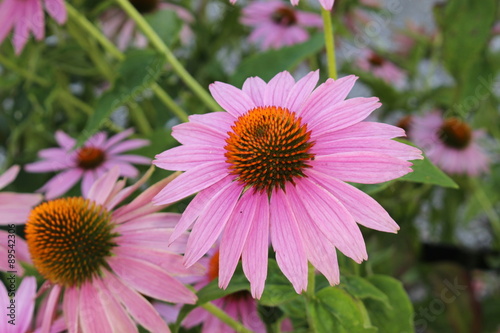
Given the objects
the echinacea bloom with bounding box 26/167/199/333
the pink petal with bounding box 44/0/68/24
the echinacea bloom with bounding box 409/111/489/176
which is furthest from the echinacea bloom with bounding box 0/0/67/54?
the echinacea bloom with bounding box 409/111/489/176

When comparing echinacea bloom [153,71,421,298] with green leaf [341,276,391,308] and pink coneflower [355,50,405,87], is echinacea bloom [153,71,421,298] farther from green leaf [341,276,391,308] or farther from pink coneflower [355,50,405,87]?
pink coneflower [355,50,405,87]

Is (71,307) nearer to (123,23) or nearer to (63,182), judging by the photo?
(63,182)

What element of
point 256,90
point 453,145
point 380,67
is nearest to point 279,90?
point 256,90

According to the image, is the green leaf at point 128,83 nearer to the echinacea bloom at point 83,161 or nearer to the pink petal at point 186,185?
the echinacea bloom at point 83,161

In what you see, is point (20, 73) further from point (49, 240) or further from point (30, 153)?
point (49, 240)

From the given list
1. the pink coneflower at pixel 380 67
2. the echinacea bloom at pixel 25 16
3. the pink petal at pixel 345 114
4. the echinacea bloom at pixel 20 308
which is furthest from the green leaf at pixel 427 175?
the pink coneflower at pixel 380 67
